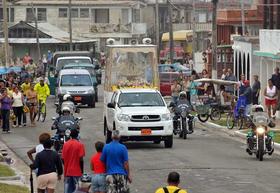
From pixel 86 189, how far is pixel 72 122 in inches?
367

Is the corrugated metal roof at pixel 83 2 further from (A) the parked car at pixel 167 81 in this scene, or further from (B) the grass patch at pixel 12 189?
(B) the grass patch at pixel 12 189

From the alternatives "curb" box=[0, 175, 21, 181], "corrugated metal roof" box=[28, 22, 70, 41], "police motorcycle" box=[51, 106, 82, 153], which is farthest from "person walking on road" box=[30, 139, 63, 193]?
"corrugated metal roof" box=[28, 22, 70, 41]

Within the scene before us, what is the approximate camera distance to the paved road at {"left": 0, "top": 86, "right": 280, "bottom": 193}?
22.9m

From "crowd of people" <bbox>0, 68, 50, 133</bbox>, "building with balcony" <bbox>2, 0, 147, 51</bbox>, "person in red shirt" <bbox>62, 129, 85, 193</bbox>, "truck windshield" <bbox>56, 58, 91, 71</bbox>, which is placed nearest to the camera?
"person in red shirt" <bbox>62, 129, 85, 193</bbox>

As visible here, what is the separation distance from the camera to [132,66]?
129 feet

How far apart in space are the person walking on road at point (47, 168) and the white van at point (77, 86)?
30.0 meters

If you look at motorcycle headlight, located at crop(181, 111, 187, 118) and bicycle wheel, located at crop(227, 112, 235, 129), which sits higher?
motorcycle headlight, located at crop(181, 111, 187, 118)

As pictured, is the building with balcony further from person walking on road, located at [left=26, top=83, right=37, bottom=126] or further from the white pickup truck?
the white pickup truck

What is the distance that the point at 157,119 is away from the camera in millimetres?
30359

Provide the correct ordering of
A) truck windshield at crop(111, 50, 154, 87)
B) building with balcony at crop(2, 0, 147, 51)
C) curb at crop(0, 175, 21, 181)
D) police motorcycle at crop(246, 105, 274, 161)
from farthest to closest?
building with balcony at crop(2, 0, 147, 51), truck windshield at crop(111, 50, 154, 87), police motorcycle at crop(246, 105, 274, 161), curb at crop(0, 175, 21, 181)

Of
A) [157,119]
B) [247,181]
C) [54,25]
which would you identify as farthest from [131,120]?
[54,25]

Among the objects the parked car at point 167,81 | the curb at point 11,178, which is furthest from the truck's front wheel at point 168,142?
the parked car at point 167,81

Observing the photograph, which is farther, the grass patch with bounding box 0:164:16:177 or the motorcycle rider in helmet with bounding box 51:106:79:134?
the motorcycle rider in helmet with bounding box 51:106:79:134

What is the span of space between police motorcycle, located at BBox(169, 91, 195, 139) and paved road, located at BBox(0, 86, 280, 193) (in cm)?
30
